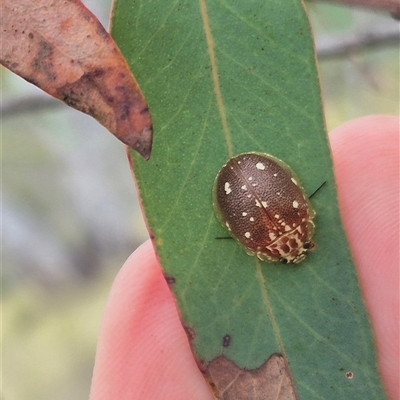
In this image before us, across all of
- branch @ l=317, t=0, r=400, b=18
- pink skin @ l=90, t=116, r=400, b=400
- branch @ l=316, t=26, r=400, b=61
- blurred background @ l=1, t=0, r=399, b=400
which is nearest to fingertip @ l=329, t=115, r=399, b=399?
pink skin @ l=90, t=116, r=400, b=400

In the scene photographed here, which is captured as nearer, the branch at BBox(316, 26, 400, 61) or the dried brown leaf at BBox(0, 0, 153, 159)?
the dried brown leaf at BBox(0, 0, 153, 159)

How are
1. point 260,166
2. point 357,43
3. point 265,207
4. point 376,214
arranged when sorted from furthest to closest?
1. point 357,43
2. point 376,214
3. point 265,207
4. point 260,166

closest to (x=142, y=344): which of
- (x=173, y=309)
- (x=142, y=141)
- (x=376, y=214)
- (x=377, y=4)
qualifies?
(x=173, y=309)

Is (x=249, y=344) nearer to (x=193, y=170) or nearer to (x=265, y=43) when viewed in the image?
(x=193, y=170)

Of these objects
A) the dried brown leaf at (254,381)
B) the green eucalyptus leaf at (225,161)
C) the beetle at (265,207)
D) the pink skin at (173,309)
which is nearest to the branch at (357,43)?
the pink skin at (173,309)

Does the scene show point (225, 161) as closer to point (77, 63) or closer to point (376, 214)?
point (77, 63)

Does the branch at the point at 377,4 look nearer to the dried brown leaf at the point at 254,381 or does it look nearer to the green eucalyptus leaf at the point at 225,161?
the green eucalyptus leaf at the point at 225,161

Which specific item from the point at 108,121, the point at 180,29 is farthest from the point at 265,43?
the point at 108,121

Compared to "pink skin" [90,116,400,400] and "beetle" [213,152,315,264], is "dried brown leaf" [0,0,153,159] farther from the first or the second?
"pink skin" [90,116,400,400]
